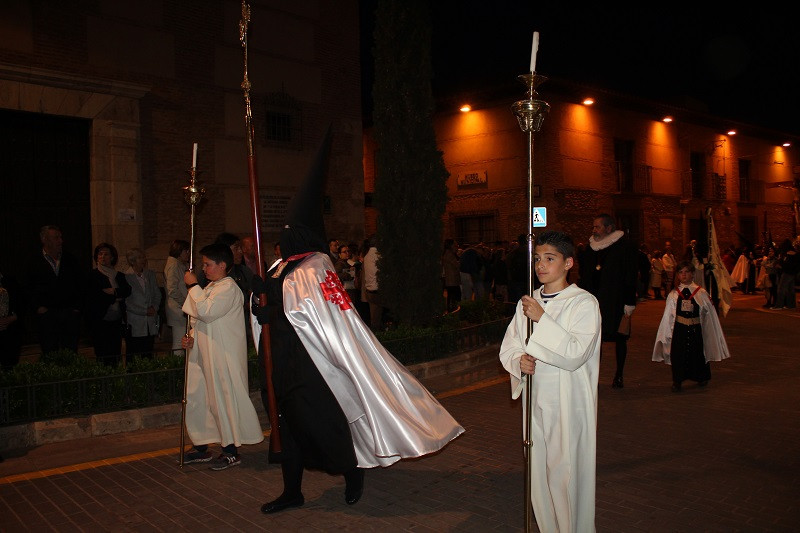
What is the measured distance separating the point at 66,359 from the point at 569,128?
72.6ft

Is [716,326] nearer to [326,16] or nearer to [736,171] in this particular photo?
[326,16]

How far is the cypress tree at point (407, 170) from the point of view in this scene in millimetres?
10734

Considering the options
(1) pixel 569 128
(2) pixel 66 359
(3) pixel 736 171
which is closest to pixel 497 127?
(1) pixel 569 128

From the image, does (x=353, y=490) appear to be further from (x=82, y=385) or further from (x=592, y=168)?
(x=592, y=168)

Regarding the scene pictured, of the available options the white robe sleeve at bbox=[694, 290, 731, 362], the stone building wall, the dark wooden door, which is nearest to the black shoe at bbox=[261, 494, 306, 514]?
the white robe sleeve at bbox=[694, 290, 731, 362]

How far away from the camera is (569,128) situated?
84.9 ft

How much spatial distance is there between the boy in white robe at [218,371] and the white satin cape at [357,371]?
50.5 inches

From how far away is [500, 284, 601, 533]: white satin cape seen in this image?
362 cm

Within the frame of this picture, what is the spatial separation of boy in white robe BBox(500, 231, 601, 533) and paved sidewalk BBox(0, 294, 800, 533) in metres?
0.76

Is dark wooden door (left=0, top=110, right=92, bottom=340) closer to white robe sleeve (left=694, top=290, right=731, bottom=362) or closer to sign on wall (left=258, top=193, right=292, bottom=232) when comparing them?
sign on wall (left=258, top=193, right=292, bottom=232)

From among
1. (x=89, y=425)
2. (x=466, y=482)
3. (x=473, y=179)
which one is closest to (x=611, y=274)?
(x=466, y=482)

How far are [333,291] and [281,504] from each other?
5.02 feet

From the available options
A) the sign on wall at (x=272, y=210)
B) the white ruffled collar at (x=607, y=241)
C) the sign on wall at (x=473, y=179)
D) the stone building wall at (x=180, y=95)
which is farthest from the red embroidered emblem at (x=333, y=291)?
the sign on wall at (x=473, y=179)

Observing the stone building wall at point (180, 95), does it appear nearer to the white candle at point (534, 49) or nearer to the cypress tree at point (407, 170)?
the cypress tree at point (407, 170)
